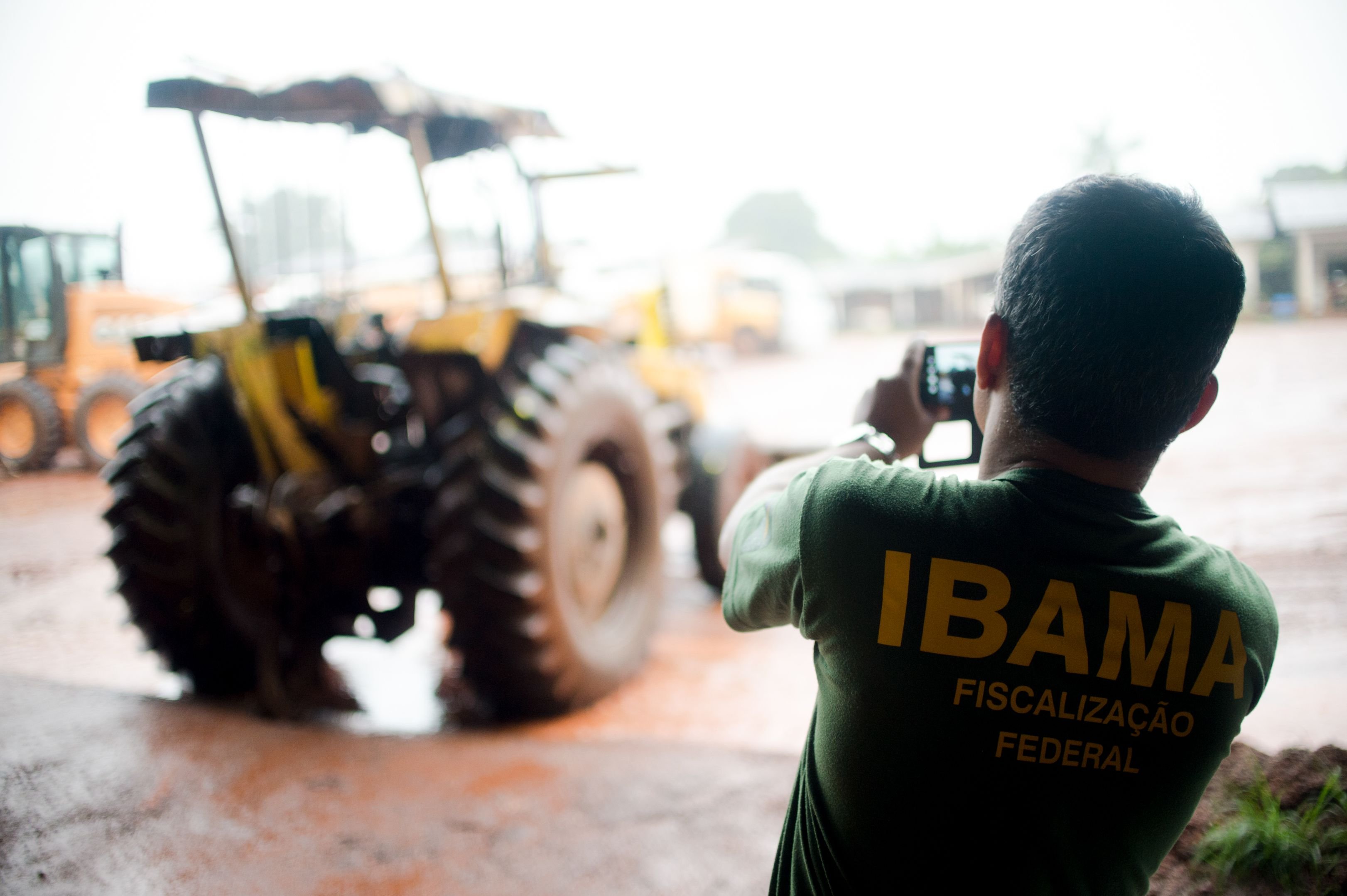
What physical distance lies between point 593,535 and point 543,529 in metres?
0.50

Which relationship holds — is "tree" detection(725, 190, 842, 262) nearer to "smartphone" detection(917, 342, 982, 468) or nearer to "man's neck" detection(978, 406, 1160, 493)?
"smartphone" detection(917, 342, 982, 468)

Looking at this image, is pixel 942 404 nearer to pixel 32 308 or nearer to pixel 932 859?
pixel 932 859

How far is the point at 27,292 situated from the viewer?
2.55 m

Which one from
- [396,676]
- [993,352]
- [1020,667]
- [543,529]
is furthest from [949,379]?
[396,676]

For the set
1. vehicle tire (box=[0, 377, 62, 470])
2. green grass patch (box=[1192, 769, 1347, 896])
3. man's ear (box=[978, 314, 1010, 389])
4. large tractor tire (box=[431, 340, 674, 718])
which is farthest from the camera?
vehicle tire (box=[0, 377, 62, 470])

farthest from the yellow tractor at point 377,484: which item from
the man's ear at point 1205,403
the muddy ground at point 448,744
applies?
the man's ear at point 1205,403

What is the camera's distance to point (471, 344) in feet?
10.9

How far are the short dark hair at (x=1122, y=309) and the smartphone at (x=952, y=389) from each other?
1.14 feet

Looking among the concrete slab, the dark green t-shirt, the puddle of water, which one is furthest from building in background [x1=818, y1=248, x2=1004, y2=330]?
the puddle of water

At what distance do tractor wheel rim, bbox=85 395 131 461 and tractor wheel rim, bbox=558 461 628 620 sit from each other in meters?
3.35

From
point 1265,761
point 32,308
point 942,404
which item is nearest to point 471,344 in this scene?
point 32,308

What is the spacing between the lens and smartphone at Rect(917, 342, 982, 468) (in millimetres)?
1227

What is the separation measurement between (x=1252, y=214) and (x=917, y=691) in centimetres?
239

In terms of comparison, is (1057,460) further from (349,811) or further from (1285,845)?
(349,811)
